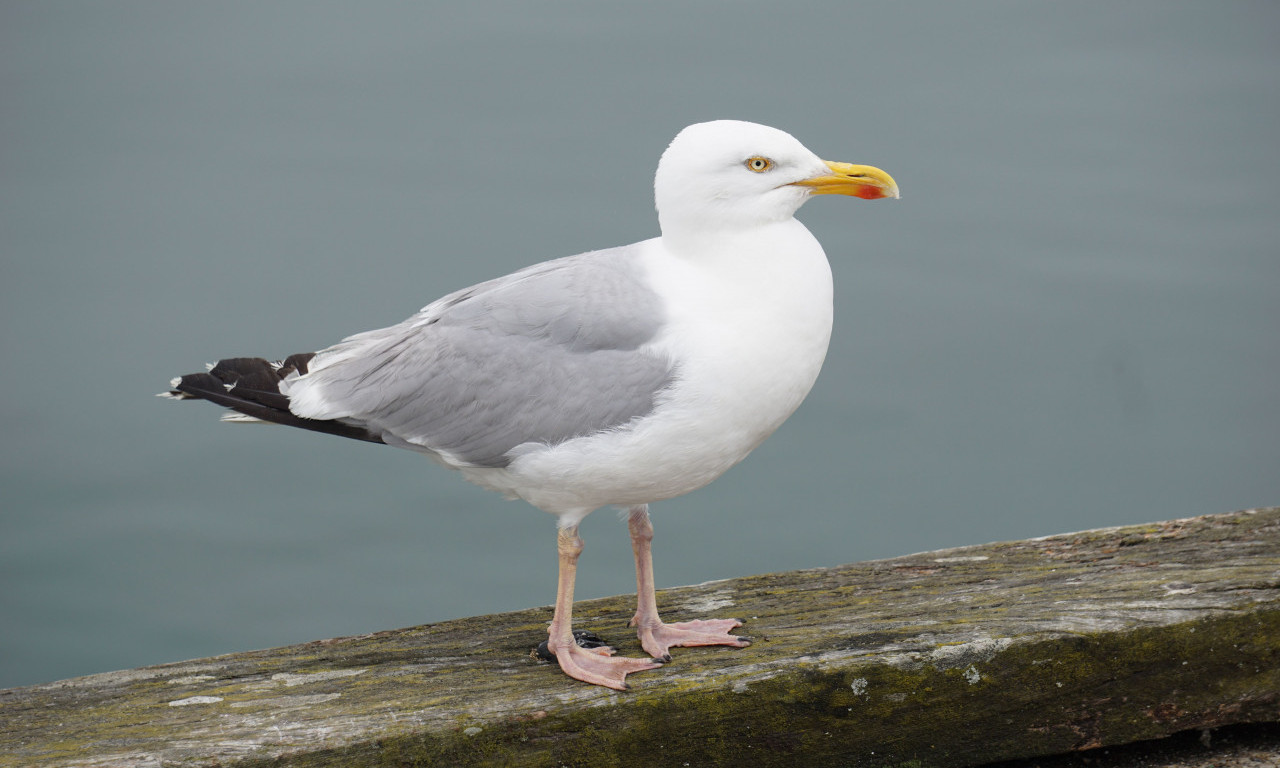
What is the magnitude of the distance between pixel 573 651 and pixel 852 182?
4.93 feet

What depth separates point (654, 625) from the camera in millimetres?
3938

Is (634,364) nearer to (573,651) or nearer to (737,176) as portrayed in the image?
(737,176)

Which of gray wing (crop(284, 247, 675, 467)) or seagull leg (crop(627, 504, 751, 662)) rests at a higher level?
gray wing (crop(284, 247, 675, 467))

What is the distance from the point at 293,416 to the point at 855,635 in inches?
67.1

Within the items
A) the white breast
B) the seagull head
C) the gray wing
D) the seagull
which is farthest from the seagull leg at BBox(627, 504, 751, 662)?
the seagull head

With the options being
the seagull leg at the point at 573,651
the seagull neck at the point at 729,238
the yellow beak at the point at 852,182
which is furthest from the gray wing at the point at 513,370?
the yellow beak at the point at 852,182

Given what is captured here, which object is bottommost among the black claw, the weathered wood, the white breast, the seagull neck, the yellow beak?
the weathered wood

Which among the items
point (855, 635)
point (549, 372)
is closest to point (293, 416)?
point (549, 372)

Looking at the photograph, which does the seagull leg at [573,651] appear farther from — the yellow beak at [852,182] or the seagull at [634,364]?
the yellow beak at [852,182]

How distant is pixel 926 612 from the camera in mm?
3736

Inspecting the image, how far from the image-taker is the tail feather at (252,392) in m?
3.87

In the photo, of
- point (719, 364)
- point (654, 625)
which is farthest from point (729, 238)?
point (654, 625)

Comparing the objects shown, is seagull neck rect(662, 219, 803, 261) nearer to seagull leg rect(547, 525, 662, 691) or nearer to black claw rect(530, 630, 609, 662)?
seagull leg rect(547, 525, 662, 691)

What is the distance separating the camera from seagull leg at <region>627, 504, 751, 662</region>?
381 centimetres
